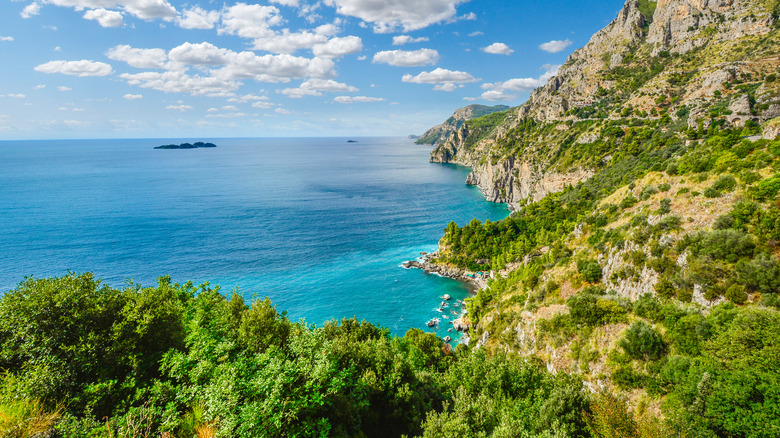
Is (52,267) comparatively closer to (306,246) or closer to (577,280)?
(306,246)

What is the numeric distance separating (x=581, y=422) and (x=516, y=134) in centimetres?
14811

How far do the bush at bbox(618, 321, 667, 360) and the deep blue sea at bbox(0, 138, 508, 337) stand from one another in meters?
30.3

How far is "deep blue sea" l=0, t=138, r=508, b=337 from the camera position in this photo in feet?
199

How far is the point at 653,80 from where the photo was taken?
290ft

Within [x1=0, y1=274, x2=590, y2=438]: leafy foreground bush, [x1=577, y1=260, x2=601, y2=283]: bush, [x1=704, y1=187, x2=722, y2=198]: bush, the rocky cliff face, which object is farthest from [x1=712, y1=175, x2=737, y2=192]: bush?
the rocky cliff face

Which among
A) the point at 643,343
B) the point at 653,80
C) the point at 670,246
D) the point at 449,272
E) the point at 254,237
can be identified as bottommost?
the point at 449,272

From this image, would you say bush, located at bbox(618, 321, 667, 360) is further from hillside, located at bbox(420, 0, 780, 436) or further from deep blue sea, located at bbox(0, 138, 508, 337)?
deep blue sea, located at bbox(0, 138, 508, 337)

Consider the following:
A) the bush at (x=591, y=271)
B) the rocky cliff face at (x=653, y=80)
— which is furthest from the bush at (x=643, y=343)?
the rocky cliff face at (x=653, y=80)

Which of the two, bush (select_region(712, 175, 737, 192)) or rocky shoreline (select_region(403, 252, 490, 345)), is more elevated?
bush (select_region(712, 175, 737, 192))

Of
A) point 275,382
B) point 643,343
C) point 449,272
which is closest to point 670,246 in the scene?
point 643,343

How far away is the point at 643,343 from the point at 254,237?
83.0 metres

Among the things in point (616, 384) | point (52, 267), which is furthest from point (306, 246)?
point (616, 384)

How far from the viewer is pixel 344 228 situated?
96562 mm

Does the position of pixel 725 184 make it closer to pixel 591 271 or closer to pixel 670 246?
pixel 670 246
